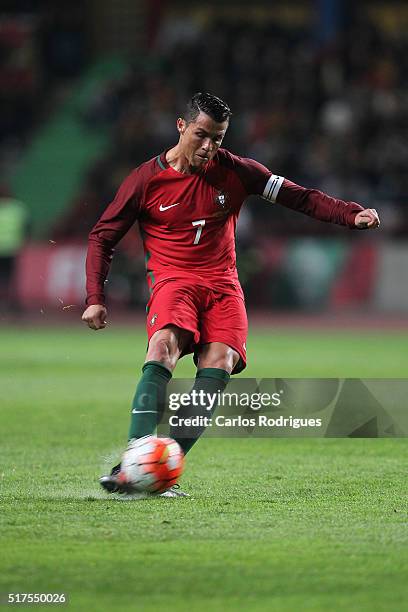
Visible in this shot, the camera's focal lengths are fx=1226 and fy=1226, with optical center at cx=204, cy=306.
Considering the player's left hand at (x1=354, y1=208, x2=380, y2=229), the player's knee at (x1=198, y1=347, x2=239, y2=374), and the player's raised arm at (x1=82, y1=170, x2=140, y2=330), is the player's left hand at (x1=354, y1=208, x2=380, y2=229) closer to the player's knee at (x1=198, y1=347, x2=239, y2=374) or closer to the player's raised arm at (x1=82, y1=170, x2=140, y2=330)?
the player's knee at (x1=198, y1=347, x2=239, y2=374)

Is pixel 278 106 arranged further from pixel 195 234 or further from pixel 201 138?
pixel 201 138

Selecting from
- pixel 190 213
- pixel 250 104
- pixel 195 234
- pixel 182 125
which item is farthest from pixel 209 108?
pixel 250 104

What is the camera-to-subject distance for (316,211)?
6.43 metres

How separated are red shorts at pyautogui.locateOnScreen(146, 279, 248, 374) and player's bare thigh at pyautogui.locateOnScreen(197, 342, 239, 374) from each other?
0.02m

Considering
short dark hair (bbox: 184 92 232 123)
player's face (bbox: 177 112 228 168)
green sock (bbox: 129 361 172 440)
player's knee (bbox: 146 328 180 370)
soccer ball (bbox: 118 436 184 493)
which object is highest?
short dark hair (bbox: 184 92 232 123)

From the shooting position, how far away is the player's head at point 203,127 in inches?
242

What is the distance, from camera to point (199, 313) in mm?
6359

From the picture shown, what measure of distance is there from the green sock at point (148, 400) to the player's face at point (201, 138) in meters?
1.07

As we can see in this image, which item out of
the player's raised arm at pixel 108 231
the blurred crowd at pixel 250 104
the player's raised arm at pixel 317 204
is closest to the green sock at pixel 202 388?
the player's raised arm at pixel 108 231

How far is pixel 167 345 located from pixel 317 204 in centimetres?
110

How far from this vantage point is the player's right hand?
6160 millimetres

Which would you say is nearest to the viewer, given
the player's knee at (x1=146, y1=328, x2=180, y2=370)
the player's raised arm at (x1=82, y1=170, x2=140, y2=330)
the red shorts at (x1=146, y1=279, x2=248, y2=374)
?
the player's knee at (x1=146, y1=328, x2=180, y2=370)

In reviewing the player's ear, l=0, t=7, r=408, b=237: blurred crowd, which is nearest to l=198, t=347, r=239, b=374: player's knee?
the player's ear

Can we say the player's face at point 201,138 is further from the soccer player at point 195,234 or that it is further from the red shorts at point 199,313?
the red shorts at point 199,313
